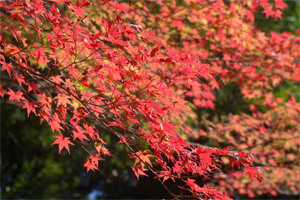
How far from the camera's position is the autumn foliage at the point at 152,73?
2.37m

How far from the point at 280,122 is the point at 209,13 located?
3337mm

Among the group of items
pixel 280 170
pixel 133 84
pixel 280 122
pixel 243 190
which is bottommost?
→ pixel 243 190

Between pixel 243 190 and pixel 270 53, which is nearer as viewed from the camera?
pixel 270 53

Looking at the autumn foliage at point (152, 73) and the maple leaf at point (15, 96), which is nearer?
the autumn foliage at point (152, 73)

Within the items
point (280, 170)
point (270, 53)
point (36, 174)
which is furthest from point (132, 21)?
point (36, 174)

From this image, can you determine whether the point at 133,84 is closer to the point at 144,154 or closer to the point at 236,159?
the point at 144,154

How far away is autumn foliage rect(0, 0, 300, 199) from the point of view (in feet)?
7.78

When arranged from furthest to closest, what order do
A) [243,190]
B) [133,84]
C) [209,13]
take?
[243,190] < [209,13] < [133,84]

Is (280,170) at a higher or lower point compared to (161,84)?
lower

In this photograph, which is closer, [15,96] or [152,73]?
[15,96]

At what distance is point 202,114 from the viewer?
29.3 ft

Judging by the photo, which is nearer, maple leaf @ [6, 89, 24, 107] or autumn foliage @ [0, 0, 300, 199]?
autumn foliage @ [0, 0, 300, 199]

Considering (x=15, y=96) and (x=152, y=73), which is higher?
(x=152, y=73)

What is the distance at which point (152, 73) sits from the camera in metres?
3.17
